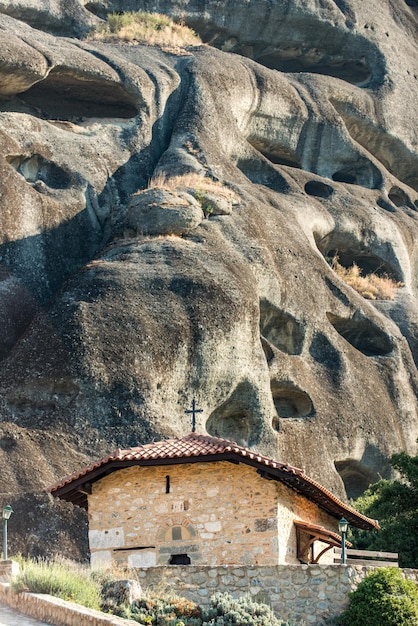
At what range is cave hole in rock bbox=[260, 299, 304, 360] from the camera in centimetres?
4272

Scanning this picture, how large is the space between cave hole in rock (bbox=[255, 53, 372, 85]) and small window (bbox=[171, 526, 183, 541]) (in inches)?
1462

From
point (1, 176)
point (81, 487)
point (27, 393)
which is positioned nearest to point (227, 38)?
point (1, 176)

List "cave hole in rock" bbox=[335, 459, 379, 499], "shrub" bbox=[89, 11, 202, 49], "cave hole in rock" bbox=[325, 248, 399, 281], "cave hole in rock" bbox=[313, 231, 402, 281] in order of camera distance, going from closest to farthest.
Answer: "cave hole in rock" bbox=[335, 459, 379, 499] → "cave hole in rock" bbox=[313, 231, 402, 281] → "cave hole in rock" bbox=[325, 248, 399, 281] → "shrub" bbox=[89, 11, 202, 49]

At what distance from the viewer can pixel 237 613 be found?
22297 millimetres

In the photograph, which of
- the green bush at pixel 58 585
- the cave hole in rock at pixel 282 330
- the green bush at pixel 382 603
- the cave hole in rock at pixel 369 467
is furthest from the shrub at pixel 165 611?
the cave hole in rock at pixel 282 330

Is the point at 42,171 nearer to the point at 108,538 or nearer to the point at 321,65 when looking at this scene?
the point at 108,538

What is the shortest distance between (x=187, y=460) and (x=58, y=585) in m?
4.88

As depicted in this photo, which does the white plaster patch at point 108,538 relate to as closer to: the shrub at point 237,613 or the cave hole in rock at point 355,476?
the shrub at point 237,613

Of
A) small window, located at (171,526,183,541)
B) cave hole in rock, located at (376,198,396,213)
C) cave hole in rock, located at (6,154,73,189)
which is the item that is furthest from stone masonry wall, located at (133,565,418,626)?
cave hole in rock, located at (376,198,396,213)

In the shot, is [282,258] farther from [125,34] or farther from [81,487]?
[81,487]

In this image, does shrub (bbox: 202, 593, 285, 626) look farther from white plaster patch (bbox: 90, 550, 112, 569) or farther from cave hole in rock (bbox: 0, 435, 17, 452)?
cave hole in rock (bbox: 0, 435, 17, 452)

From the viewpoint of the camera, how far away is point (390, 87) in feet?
194

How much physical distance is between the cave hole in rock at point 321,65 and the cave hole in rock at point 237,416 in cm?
2500

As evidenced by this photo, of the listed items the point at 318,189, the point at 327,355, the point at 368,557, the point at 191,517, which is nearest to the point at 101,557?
the point at 191,517
